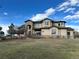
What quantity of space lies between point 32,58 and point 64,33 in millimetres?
49310

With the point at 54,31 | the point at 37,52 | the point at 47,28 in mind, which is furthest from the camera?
the point at 47,28

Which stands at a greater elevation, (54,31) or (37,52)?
(54,31)

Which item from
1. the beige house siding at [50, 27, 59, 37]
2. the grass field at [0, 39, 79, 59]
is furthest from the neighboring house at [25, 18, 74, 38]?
the grass field at [0, 39, 79, 59]

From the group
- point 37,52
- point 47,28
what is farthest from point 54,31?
point 37,52

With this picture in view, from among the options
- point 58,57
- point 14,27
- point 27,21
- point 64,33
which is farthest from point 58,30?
point 58,57

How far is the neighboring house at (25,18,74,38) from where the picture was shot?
63.9m

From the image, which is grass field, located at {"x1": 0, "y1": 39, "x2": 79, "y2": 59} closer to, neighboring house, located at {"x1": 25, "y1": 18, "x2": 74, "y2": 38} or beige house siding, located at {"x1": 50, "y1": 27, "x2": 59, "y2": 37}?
beige house siding, located at {"x1": 50, "y1": 27, "x2": 59, "y2": 37}

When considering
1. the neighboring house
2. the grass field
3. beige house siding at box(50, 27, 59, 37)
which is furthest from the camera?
the neighboring house

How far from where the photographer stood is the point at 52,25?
67.0 m

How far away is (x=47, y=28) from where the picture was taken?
64.4m

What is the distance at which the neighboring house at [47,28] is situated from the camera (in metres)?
63.9

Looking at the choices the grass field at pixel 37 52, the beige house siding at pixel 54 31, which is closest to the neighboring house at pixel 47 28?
the beige house siding at pixel 54 31

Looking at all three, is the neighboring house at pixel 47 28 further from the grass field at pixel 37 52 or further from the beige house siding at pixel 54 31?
the grass field at pixel 37 52

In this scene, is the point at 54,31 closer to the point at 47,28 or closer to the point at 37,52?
the point at 47,28
